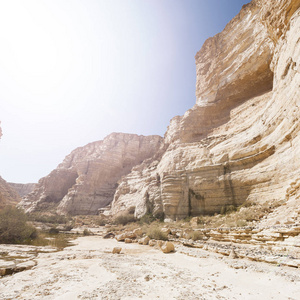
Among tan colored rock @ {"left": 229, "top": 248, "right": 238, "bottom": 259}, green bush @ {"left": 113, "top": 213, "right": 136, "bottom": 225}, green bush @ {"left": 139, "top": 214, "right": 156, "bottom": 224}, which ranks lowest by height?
green bush @ {"left": 113, "top": 213, "right": 136, "bottom": 225}

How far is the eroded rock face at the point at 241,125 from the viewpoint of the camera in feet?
34.0

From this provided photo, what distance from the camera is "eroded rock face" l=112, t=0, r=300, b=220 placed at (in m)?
→ 10.4

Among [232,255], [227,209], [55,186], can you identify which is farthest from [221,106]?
[55,186]

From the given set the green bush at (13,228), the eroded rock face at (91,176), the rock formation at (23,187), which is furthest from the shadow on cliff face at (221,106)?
the rock formation at (23,187)

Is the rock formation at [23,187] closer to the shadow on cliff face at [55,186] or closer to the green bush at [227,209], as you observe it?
the shadow on cliff face at [55,186]

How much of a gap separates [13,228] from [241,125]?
19951 mm

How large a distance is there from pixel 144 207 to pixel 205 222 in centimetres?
1013

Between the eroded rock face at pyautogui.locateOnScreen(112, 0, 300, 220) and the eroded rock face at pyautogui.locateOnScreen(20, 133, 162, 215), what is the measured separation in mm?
12929

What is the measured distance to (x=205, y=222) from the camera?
1247 centimetres

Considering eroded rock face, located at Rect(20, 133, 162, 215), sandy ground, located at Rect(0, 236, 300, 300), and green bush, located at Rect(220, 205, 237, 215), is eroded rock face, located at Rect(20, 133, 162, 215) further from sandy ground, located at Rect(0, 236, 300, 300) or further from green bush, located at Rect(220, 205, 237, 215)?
sandy ground, located at Rect(0, 236, 300, 300)

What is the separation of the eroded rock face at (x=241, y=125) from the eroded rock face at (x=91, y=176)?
12.9 meters

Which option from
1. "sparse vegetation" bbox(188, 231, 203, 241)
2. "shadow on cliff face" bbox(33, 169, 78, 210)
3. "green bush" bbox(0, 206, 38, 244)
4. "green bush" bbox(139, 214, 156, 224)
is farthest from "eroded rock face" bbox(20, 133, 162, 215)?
"sparse vegetation" bbox(188, 231, 203, 241)

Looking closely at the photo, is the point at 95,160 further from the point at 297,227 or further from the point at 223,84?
the point at 297,227

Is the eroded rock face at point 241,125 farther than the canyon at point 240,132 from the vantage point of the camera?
Yes
